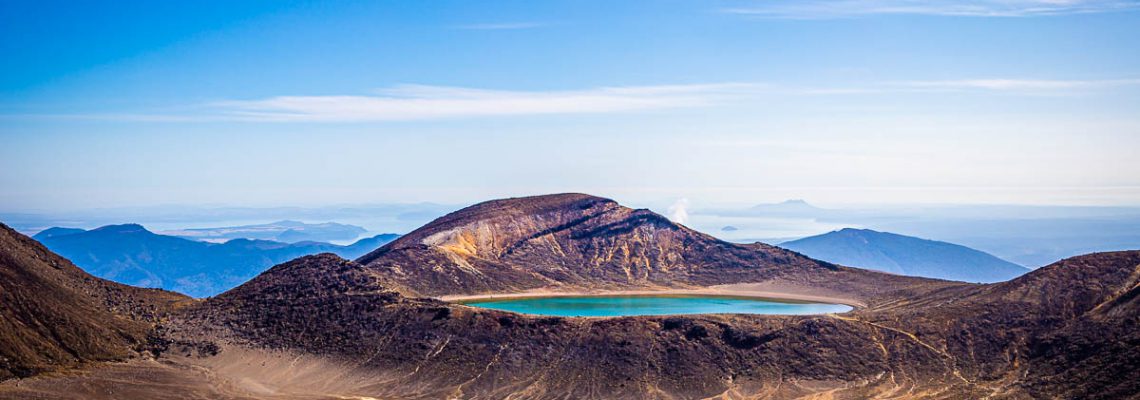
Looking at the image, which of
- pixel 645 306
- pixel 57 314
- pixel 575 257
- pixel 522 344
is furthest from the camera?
pixel 575 257

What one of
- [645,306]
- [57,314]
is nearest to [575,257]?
[645,306]

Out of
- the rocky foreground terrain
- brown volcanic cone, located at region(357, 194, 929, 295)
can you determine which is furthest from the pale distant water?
the rocky foreground terrain

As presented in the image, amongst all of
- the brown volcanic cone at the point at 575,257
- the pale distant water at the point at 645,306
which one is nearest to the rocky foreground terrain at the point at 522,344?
Result: the pale distant water at the point at 645,306

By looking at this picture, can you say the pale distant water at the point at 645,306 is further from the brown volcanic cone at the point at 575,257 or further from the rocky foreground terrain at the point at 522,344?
the rocky foreground terrain at the point at 522,344

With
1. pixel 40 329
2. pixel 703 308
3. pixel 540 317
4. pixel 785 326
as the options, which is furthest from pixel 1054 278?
pixel 40 329

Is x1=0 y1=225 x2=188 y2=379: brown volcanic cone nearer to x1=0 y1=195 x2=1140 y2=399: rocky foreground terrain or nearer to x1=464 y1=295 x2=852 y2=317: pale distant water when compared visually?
x1=0 y1=195 x2=1140 y2=399: rocky foreground terrain

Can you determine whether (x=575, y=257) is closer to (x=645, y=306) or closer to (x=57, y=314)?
(x=645, y=306)
